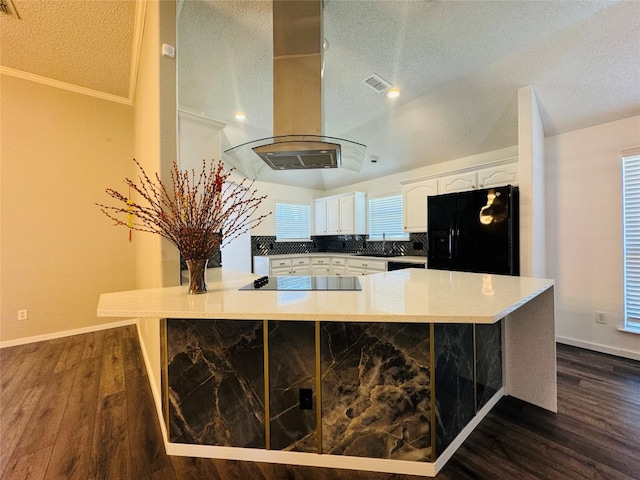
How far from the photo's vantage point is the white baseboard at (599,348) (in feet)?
8.91

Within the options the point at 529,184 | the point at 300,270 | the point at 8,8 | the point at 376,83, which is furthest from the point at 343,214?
the point at 8,8

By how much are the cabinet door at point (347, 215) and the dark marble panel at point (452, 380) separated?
148 inches

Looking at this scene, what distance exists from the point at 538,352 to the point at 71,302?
5194mm

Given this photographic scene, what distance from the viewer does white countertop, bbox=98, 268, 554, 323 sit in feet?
3.76

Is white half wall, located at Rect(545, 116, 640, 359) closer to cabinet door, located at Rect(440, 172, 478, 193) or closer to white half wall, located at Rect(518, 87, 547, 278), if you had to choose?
white half wall, located at Rect(518, 87, 547, 278)

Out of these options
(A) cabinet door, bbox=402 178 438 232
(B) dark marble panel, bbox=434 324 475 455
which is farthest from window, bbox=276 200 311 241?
(B) dark marble panel, bbox=434 324 475 455

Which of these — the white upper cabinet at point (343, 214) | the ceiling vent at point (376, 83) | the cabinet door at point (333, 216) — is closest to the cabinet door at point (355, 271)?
the white upper cabinet at point (343, 214)

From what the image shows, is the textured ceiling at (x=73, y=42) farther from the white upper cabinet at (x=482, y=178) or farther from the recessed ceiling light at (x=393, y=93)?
the white upper cabinet at (x=482, y=178)

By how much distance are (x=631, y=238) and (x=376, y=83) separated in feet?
10.3

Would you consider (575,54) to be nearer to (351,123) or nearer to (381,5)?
(381,5)

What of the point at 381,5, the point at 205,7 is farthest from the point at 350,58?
the point at 205,7

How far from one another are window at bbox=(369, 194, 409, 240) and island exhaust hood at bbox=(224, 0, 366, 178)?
3.06 m

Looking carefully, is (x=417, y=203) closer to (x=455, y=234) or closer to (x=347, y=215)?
(x=455, y=234)

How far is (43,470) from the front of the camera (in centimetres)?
147
